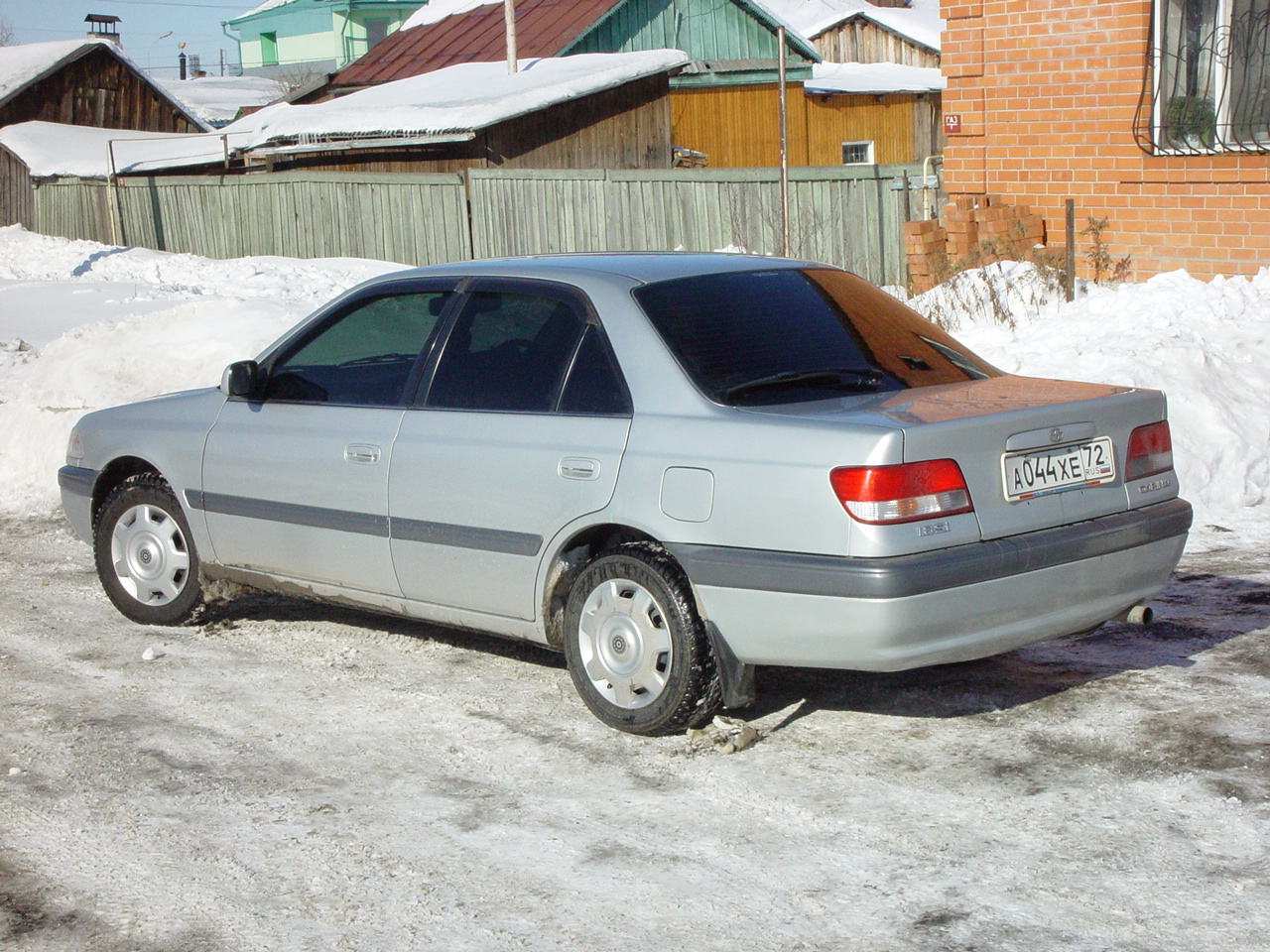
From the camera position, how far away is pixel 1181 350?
9.51 metres

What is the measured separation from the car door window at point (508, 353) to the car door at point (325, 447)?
162 mm

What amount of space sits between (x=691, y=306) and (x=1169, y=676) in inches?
85.7

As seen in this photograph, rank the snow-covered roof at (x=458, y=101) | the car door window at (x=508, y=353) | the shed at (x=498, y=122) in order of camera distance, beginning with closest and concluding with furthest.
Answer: the car door window at (x=508, y=353) → the snow-covered roof at (x=458, y=101) → the shed at (x=498, y=122)

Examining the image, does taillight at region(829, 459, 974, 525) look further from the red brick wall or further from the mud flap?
the red brick wall

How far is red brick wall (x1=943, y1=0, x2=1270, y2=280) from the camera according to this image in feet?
39.5

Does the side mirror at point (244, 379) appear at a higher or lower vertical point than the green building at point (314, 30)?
lower

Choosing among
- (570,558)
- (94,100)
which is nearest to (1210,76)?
(570,558)

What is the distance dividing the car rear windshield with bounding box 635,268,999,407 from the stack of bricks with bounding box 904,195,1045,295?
26.8ft

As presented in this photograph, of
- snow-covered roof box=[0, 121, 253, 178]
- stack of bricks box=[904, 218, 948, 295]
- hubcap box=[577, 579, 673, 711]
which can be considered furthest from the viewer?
snow-covered roof box=[0, 121, 253, 178]

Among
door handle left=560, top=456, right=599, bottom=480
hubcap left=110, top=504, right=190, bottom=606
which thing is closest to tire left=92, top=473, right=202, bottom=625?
hubcap left=110, top=504, right=190, bottom=606

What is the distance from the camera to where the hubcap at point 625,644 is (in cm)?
479

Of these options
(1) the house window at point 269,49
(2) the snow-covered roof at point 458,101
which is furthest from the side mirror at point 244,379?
(1) the house window at point 269,49

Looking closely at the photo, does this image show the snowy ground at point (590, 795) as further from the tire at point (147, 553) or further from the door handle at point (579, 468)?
the door handle at point (579, 468)

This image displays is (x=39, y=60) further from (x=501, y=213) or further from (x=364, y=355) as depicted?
(x=364, y=355)
